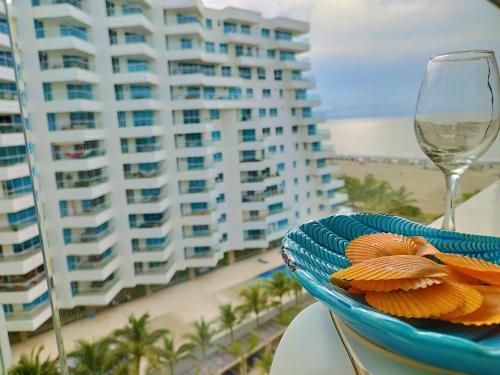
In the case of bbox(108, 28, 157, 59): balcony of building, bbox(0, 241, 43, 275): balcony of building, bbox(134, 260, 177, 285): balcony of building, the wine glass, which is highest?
bbox(108, 28, 157, 59): balcony of building

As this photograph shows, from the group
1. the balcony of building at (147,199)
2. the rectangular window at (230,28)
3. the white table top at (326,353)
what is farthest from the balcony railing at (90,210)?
the rectangular window at (230,28)

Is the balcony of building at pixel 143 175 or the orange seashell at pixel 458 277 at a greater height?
the orange seashell at pixel 458 277

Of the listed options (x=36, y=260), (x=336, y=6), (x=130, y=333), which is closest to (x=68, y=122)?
(x=36, y=260)

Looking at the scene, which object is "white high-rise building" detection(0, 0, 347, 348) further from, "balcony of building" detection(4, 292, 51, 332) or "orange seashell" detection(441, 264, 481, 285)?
"orange seashell" detection(441, 264, 481, 285)

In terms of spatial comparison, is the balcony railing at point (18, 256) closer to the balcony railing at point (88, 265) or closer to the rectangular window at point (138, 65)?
the balcony railing at point (88, 265)

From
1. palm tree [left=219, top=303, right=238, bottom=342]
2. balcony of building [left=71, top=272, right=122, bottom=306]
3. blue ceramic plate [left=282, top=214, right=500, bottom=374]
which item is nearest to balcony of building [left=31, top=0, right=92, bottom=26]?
balcony of building [left=71, top=272, right=122, bottom=306]

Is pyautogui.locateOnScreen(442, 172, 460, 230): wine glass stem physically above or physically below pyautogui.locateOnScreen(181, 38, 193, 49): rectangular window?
below
